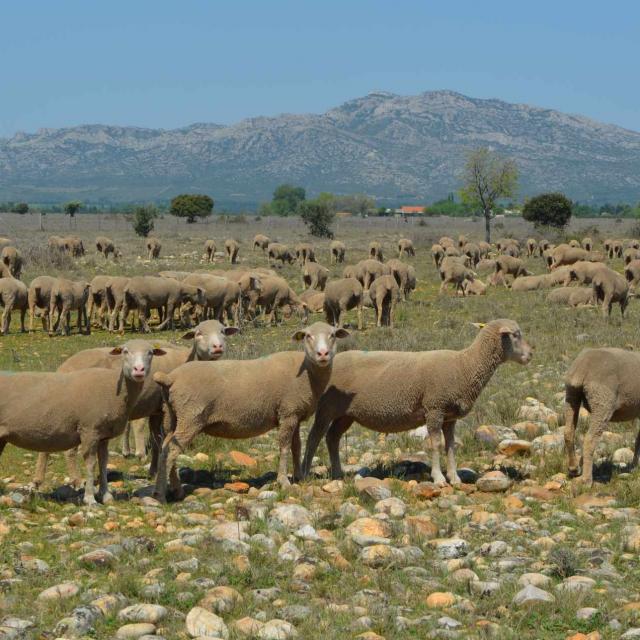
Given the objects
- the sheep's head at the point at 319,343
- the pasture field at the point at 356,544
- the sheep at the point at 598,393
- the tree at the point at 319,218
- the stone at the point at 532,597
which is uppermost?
the tree at the point at 319,218

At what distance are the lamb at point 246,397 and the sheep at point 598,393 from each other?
100 inches

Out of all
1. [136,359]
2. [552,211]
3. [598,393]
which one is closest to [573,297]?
[598,393]

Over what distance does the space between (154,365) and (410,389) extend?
114 inches

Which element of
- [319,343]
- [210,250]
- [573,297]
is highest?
[319,343]

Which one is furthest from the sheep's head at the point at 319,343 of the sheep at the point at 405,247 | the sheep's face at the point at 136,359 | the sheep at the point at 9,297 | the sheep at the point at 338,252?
the sheep at the point at 405,247

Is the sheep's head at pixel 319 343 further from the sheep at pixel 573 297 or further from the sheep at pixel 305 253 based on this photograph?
the sheep at pixel 305 253

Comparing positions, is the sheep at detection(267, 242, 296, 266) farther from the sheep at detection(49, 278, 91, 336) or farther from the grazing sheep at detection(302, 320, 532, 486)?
the grazing sheep at detection(302, 320, 532, 486)

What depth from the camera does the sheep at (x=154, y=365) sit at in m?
11.3

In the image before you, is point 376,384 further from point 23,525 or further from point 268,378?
point 23,525

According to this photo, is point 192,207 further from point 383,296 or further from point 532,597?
point 532,597

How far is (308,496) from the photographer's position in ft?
34.0

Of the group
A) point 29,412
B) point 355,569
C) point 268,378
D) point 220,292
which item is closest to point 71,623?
point 355,569

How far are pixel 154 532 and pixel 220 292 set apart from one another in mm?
19891

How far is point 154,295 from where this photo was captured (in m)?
27.6
